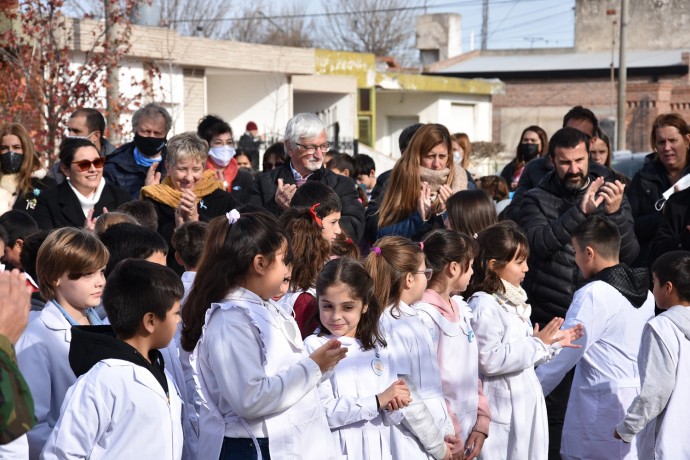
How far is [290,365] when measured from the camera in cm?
423

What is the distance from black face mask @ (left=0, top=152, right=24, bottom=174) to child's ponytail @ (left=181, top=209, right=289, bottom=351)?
366 cm

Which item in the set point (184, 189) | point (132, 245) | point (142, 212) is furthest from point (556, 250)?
point (132, 245)

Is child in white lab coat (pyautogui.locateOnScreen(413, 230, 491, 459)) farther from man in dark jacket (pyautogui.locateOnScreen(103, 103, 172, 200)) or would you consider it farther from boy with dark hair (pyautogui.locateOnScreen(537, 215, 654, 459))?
man in dark jacket (pyautogui.locateOnScreen(103, 103, 172, 200))

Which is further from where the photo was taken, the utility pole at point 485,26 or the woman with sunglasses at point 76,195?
the utility pole at point 485,26

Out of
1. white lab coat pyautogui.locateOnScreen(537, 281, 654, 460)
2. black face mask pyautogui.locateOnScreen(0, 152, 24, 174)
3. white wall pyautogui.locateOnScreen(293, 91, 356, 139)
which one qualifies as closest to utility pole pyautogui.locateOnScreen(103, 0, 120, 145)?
black face mask pyautogui.locateOnScreen(0, 152, 24, 174)

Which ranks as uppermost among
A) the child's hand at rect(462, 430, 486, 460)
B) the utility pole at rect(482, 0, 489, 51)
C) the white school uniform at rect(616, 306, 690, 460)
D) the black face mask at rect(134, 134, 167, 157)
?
the utility pole at rect(482, 0, 489, 51)

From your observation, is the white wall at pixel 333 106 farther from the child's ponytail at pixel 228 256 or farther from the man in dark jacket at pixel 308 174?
the child's ponytail at pixel 228 256

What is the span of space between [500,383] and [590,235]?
118cm

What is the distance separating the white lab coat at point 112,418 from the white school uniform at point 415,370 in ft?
4.69

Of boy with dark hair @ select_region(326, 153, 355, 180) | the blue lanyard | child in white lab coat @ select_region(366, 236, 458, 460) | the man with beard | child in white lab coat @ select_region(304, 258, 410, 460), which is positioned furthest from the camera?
boy with dark hair @ select_region(326, 153, 355, 180)

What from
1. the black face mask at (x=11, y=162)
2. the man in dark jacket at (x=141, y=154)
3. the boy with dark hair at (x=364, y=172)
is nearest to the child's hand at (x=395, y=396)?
the man in dark jacket at (x=141, y=154)

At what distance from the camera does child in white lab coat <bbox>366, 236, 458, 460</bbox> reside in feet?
16.5

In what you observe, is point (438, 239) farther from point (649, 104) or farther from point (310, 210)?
point (649, 104)

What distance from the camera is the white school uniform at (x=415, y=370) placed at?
502 centimetres
